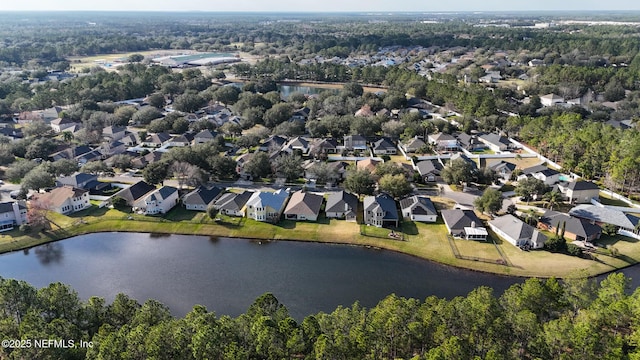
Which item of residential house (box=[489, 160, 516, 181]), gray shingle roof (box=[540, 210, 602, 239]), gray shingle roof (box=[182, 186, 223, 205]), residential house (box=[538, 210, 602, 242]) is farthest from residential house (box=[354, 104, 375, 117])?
residential house (box=[538, 210, 602, 242])

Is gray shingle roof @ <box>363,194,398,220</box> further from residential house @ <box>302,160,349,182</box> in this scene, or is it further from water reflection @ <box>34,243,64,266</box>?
water reflection @ <box>34,243,64,266</box>

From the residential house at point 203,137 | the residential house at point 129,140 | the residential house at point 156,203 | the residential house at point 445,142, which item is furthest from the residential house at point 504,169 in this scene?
the residential house at point 129,140

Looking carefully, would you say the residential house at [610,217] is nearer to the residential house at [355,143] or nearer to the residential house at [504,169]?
the residential house at [504,169]

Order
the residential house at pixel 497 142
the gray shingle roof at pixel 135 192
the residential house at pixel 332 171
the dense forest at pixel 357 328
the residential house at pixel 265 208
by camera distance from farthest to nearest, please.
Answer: the residential house at pixel 497 142
the residential house at pixel 332 171
the gray shingle roof at pixel 135 192
the residential house at pixel 265 208
the dense forest at pixel 357 328

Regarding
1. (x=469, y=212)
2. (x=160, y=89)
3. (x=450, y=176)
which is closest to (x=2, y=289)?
(x=469, y=212)

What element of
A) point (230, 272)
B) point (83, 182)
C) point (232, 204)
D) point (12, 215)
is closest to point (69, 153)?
point (83, 182)

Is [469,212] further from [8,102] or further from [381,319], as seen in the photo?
[8,102]

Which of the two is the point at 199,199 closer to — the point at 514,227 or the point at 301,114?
the point at 514,227
